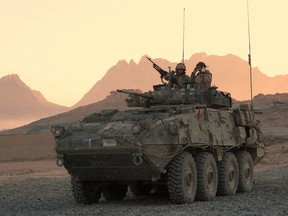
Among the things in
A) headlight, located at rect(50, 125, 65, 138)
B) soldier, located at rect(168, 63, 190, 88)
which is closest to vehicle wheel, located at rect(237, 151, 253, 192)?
soldier, located at rect(168, 63, 190, 88)

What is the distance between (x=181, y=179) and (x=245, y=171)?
4.74m

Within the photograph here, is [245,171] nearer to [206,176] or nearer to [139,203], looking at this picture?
[206,176]

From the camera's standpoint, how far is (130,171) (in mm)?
12227

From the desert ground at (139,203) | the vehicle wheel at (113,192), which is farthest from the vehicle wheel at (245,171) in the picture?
the vehicle wheel at (113,192)

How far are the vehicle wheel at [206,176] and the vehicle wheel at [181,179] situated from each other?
0.43 m

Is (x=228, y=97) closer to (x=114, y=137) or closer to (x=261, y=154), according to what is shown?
(x=261, y=154)

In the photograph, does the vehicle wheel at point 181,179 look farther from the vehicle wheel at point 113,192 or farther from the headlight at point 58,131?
the vehicle wheel at point 113,192

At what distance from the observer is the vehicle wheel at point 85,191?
43.9 feet

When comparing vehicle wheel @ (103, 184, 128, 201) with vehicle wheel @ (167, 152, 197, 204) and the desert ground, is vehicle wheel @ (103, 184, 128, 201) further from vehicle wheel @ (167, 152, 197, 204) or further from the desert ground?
vehicle wheel @ (167, 152, 197, 204)

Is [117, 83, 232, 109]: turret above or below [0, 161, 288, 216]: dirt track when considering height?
above

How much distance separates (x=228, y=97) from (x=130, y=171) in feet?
17.1

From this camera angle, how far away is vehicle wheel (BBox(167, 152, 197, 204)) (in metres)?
12.2

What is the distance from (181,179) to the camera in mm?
12227

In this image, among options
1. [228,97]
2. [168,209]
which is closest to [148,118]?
[168,209]
